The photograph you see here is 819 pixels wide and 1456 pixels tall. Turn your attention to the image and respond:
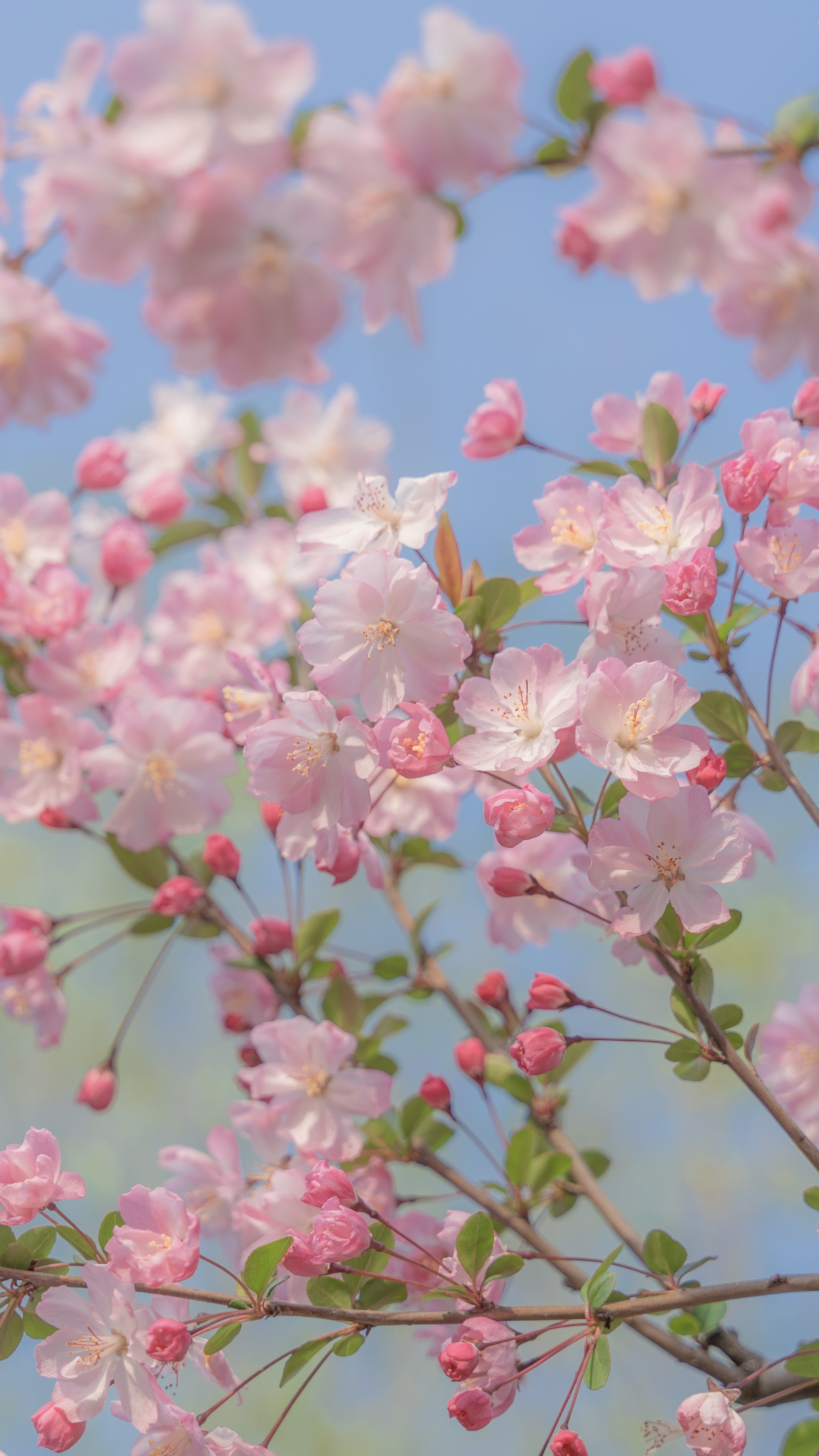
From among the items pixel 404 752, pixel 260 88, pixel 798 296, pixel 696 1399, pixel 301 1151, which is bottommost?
pixel 696 1399

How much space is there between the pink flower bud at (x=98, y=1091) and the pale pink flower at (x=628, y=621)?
818 mm

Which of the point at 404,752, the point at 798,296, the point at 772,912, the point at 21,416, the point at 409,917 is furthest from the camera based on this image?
the point at 772,912

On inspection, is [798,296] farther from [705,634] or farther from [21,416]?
[21,416]

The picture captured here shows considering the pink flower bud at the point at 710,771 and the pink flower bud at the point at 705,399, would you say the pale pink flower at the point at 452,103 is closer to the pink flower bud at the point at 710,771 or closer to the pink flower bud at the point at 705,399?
the pink flower bud at the point at 705,399

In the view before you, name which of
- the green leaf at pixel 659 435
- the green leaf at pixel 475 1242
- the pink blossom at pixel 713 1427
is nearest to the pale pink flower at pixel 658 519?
the green leaf at pixel 659 435

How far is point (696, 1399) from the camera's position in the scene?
0.91 m

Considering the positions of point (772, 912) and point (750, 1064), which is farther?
point (772, 912)

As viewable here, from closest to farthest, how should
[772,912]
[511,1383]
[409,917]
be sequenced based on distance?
[511,1383]
[409,917]
[772,912]

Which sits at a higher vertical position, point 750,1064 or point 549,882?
point 549,882

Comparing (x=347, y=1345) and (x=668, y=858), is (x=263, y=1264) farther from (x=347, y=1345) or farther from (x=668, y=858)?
(x=668, y=858)

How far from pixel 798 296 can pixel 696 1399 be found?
3.35 feet

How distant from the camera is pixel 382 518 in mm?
1021

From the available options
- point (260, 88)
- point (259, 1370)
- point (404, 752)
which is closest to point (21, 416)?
point (260, 88)

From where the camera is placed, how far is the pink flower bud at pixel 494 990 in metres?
1.34
